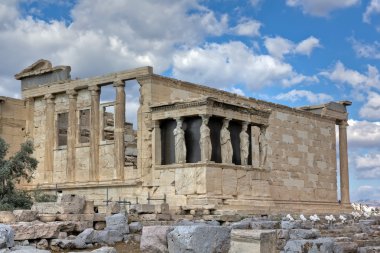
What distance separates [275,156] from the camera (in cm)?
2819

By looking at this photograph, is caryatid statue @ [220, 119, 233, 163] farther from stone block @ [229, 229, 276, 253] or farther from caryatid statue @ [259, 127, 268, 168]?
stone block @ [229, 229, 276, 253]

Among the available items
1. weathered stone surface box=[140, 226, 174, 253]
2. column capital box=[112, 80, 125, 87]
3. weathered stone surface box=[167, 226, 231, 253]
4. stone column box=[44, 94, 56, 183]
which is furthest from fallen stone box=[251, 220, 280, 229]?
stone column box=[44, 94, 56, 183]

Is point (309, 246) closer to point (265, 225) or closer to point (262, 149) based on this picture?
point (265, 225)

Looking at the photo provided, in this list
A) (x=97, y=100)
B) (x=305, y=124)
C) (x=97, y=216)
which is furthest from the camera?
(x=305, y=124)

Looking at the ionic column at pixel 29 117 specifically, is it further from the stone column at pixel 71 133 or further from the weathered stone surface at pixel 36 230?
the weathered stone surface at pixel 36 230

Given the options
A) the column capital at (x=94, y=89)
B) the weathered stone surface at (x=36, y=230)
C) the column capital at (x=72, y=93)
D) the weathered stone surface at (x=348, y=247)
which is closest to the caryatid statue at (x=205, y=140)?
the column capital at (x=94, y=89)

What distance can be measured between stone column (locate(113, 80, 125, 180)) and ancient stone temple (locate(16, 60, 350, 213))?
0.11 ft

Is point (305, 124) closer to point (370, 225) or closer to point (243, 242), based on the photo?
point (370, 225)

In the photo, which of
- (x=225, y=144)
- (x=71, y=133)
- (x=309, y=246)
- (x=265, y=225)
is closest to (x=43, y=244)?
(x=265, y=225)

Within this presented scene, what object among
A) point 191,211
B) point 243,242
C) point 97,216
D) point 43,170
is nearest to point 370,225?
point 191,211

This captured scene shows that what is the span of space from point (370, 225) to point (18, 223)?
9.21 meters

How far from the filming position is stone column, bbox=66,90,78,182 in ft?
81.0

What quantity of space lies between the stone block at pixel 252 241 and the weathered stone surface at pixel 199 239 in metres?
0.13

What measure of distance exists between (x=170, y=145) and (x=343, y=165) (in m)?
13.1
